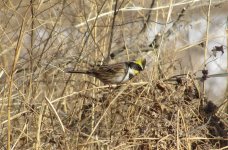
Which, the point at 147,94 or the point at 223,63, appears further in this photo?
the point at 223,63

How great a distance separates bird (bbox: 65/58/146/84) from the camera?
16.2 ft

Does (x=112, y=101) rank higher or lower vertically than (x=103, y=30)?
lower

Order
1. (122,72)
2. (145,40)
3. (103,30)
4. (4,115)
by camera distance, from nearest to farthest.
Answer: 1. (4,115)
2. (122,72)
3. (103,30)
4. (145,40)

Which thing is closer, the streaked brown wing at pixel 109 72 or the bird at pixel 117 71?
the bird at pixel 117 71

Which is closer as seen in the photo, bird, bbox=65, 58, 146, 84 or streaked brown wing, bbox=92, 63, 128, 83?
bird, bbox=65, 58, 146, 84

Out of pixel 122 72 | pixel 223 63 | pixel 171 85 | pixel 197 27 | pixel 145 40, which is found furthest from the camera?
pixel 223 63

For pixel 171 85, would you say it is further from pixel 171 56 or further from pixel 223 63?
pixel 223 63

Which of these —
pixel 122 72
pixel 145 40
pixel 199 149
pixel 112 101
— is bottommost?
pixel 199 149

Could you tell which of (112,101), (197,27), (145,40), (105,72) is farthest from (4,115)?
(197,27)

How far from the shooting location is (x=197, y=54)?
868cm

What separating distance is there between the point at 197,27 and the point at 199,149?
3.37 meters

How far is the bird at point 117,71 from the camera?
495cm

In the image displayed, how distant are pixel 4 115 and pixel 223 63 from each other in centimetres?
436

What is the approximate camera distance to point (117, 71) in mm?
5188
